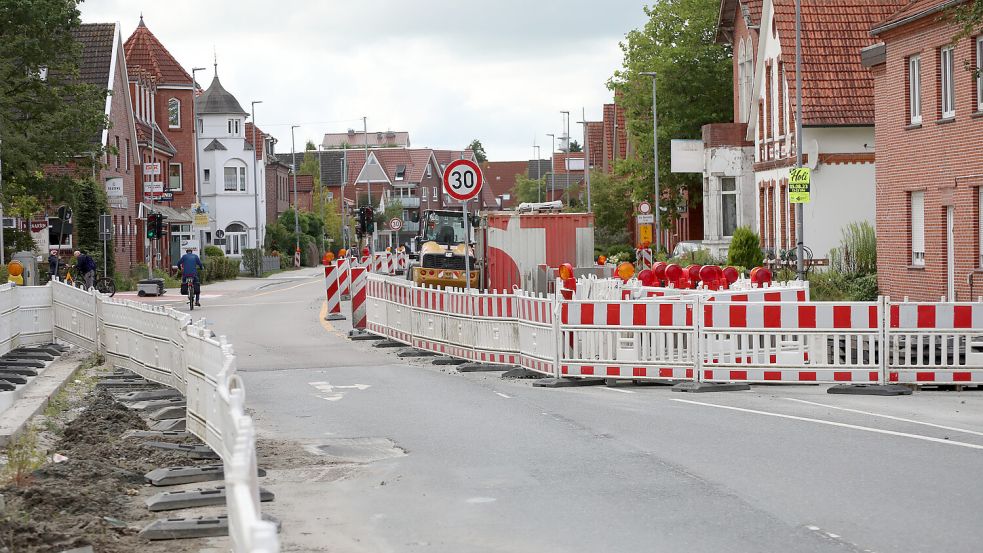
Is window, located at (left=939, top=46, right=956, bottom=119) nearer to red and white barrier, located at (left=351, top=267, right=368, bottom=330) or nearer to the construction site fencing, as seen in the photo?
red and white barrier, located at (left=351, top=267, right=368, bottom=330)

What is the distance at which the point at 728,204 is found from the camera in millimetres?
53375

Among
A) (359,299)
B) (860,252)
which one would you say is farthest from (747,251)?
(359,299)

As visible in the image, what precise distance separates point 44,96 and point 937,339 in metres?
32.3

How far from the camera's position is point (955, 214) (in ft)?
95.6

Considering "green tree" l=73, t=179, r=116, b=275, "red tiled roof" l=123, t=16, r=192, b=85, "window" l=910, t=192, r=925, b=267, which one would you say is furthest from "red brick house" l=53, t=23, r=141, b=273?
"window" l=910, t=192, r=925, b=267

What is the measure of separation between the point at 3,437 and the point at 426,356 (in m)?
10.6

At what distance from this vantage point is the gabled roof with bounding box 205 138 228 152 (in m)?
91.1

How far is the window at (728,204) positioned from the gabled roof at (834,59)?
9006mm

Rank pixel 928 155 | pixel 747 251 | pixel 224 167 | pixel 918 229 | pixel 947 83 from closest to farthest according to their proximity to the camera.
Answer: pixel 947 83, pixel 928 155, pixel 918 229, pixel 747 251, pixel 224 167

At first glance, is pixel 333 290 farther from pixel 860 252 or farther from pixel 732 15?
pixel 732 15

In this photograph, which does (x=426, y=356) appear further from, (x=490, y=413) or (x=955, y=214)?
(x=955, y=214)

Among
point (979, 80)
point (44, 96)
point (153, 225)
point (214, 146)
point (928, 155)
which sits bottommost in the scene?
point (153, 225)

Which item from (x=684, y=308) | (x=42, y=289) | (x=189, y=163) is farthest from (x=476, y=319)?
(x=189, y=163)

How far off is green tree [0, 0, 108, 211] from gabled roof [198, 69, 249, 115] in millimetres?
47712
